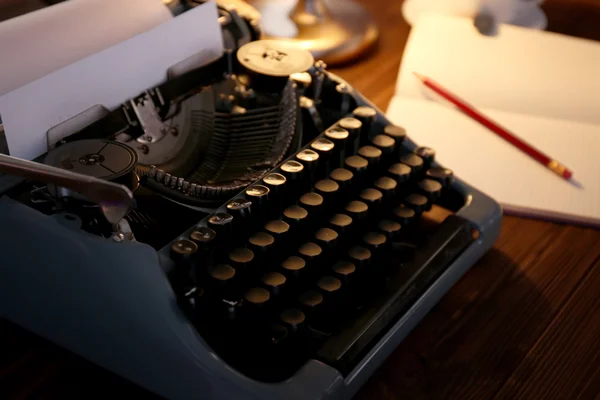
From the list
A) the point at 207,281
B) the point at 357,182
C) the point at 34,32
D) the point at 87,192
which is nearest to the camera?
the point at 87,192

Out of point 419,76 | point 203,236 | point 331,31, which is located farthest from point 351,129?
point 331,31

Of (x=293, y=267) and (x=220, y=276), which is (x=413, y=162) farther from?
(x=220, y=276)

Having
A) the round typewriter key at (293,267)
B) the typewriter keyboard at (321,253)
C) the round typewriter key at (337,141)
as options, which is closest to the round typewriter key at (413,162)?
the typewriter keyboard at (321,253)

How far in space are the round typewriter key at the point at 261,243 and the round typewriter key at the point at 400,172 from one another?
28 centimetres

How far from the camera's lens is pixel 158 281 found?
917mm

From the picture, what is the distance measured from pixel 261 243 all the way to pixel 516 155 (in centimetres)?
66

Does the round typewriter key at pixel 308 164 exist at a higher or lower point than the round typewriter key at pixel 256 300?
higher

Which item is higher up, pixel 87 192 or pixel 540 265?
pixel 87 192

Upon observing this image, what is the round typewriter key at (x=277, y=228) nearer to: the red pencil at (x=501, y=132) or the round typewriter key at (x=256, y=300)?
the round typewriter key at (x=256, y=300)

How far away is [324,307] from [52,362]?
1.23 feet

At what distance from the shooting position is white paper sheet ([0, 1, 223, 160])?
962 millimetres

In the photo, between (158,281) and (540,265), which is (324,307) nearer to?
(158,281)

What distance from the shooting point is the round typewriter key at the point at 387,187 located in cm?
120

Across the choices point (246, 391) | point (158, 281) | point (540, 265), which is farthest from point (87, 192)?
point (540, 265)
